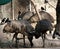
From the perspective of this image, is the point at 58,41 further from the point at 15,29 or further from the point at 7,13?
the point at 7,13

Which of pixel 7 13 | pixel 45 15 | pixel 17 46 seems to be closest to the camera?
pixel 17 46

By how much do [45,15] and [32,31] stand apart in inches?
136

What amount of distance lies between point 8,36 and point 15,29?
2.26m

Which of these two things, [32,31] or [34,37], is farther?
[34,37]

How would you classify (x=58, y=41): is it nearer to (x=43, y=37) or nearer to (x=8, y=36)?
(x=43, y=37)

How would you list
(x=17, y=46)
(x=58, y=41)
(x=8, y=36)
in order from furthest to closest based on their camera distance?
(x=8, y=36) → (x=58, y=41) → (x=17, y=46)

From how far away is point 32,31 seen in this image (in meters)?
10.0

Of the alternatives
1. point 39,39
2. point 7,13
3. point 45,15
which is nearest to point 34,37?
point 39,39

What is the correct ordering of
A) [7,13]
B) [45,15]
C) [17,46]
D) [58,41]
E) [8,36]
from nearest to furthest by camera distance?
[17,46], [58,41], [8,36], [45,15], [7,13]

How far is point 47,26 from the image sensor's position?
32.2 ft

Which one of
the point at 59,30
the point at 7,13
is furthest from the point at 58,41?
the point at 7,13

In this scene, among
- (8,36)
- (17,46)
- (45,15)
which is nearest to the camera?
(17,46)

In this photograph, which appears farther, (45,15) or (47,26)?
(45,15)

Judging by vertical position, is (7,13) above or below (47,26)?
below
